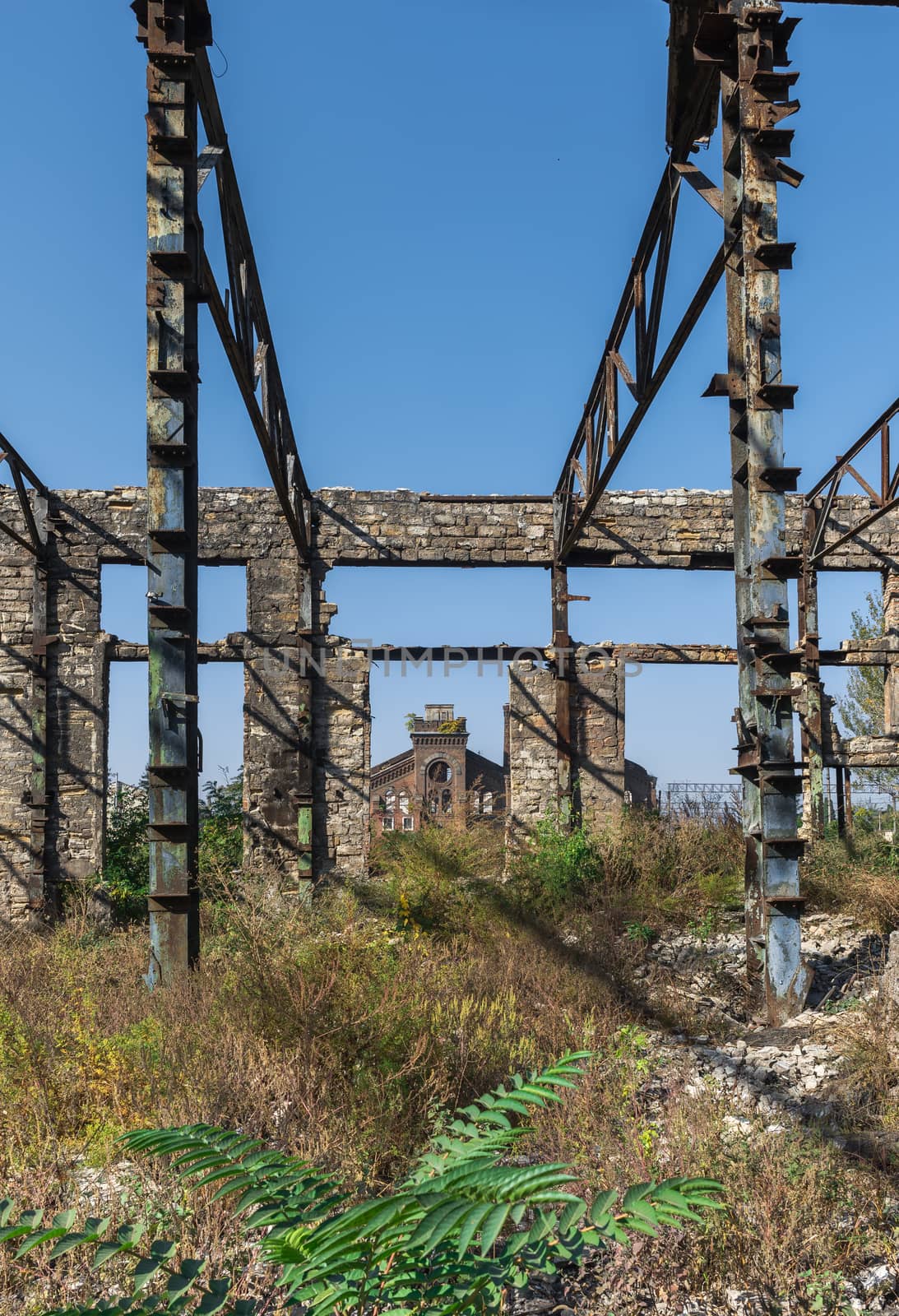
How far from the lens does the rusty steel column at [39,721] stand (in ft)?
46.2

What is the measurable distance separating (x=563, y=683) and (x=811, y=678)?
12.3 ft

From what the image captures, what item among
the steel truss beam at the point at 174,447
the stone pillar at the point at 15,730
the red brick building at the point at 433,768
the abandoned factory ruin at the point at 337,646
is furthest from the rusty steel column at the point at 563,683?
the red brick building at the point at 433,768

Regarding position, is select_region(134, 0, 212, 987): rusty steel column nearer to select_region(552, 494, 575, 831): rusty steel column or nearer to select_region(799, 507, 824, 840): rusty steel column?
select_region(552, 494, 575, 831): rusty steel column

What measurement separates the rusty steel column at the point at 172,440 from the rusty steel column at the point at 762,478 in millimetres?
3773

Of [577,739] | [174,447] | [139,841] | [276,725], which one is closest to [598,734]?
[577,739]

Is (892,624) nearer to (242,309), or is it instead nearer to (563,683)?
(563,683)

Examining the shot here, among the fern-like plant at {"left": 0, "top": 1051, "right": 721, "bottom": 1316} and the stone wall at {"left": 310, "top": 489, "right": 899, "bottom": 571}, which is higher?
the stone wall at {"left": 310, "top": 489, "right": 899, "bottom": 571}

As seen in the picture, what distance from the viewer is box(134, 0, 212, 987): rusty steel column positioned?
6715 mm

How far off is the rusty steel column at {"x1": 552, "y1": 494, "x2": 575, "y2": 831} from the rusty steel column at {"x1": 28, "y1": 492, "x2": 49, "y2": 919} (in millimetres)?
7245

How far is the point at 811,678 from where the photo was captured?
15.1m

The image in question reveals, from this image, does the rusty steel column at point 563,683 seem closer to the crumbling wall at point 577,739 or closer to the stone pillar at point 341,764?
the crumbling wall at point 577,739

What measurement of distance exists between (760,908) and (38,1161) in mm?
4590

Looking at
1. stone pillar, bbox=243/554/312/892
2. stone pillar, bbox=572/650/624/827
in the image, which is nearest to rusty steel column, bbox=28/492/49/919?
stone pillar, bbox=243/554/312/892

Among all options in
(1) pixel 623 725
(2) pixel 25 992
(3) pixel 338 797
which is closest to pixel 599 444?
(1) pixel 623 725
